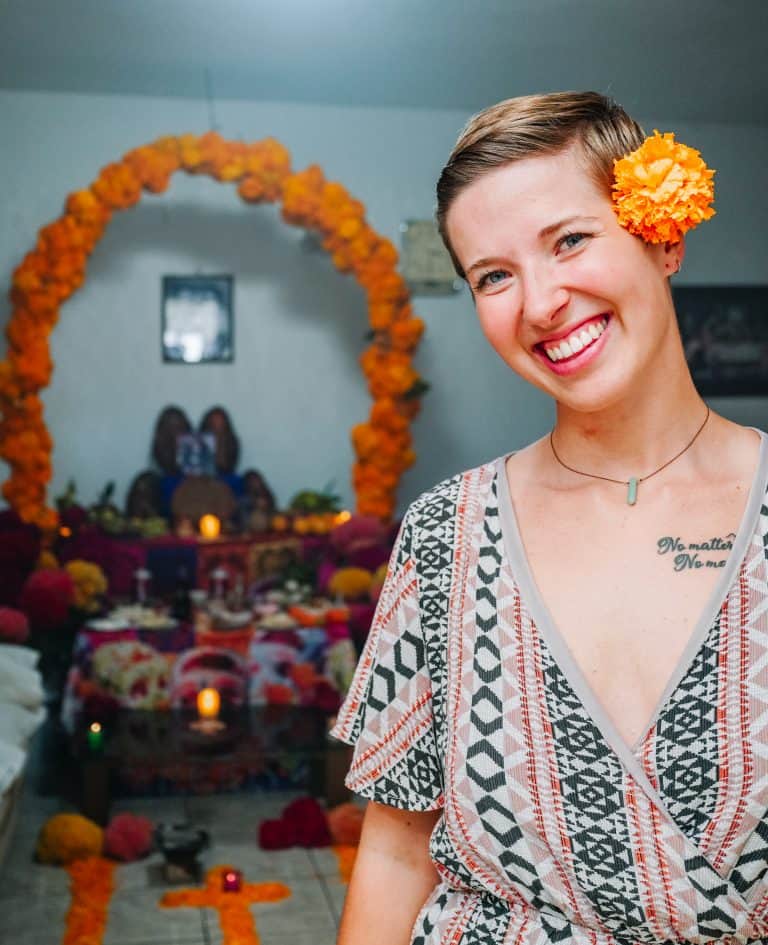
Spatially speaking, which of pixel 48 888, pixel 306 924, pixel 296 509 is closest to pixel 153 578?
pixel 296 509

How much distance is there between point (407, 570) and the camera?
121 cm

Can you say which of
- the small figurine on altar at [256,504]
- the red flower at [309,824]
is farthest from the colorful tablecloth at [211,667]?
the small figurine on altar at [256,504]

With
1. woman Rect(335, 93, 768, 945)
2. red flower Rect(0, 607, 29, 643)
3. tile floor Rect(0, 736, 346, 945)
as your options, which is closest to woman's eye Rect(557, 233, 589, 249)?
woman Rect(335, 93, 768, 945)

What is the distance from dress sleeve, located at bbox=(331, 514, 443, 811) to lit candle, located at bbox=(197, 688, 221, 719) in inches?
114

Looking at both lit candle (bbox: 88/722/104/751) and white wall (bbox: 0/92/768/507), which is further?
white wall (bbox: 0/92/768/507)

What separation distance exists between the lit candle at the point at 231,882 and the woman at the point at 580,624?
7.71ft

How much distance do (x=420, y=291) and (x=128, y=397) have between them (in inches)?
57.7

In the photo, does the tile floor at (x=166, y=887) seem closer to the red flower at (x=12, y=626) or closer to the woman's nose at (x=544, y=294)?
the red flower at (x=12, y=626)

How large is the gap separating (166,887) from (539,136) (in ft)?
9.61

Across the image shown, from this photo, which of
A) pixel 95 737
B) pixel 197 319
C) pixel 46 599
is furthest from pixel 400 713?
pixel 197 319

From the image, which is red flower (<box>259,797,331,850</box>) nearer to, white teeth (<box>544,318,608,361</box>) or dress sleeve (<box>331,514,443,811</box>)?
dress sleeve (<box>331,514,443,811</box>)

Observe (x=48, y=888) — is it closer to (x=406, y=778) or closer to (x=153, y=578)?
(x=153, y=578)

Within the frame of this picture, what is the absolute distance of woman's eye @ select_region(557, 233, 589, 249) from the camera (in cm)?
104

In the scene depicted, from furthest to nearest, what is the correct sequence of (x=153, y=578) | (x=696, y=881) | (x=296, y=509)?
(x=296, y=509) < (x=153, y=578) < (x=696, y=881)
